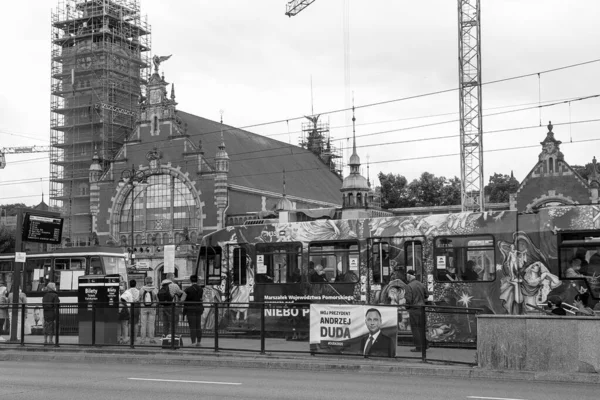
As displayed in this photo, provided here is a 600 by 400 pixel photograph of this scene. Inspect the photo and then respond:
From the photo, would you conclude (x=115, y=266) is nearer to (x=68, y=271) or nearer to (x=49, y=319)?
(x=68, y=271)

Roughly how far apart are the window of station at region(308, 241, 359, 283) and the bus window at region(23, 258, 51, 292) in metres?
17.2

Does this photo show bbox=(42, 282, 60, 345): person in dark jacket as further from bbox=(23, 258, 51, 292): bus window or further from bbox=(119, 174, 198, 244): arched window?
bbox=(119, 174, 198, 244): arched window

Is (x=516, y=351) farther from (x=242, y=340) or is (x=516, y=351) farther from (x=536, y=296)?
(x=242, y=340)

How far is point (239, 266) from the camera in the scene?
2475 cm

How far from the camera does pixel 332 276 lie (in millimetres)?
22953

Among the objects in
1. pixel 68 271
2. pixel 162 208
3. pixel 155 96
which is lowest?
pixel 68 271

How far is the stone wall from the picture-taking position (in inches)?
581

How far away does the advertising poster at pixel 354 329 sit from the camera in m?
17.1

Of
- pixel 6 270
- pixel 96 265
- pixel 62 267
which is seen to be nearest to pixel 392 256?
pixel 96 265

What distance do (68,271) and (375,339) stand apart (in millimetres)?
21915

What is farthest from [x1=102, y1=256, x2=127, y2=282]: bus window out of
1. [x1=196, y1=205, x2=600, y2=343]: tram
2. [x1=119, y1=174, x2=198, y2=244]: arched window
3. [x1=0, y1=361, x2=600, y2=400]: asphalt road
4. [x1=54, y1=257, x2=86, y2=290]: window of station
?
[x1=119, y1=174, x2=198, y2=244]: arched window

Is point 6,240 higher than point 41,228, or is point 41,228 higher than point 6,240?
point 6,240

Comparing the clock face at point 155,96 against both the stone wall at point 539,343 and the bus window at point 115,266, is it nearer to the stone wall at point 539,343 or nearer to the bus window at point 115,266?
the bus window at point 115,266

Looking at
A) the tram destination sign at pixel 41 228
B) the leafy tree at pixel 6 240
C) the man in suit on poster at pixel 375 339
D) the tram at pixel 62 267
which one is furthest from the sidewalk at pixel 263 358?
the leafy tree at pixel 6 240
